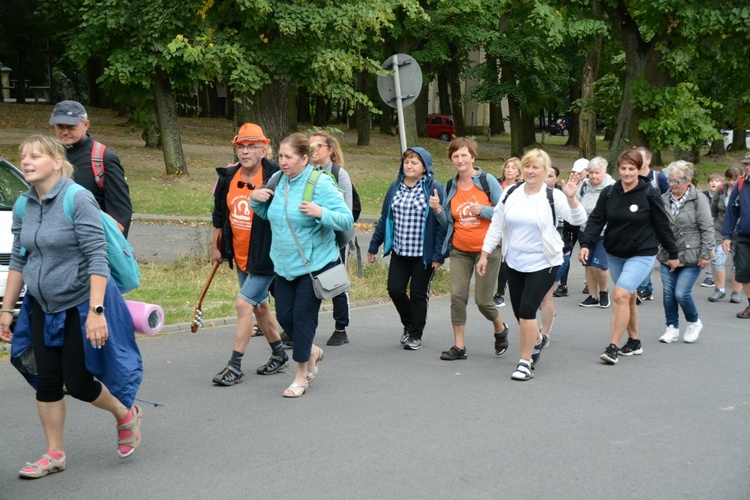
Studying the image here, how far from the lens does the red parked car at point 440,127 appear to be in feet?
182

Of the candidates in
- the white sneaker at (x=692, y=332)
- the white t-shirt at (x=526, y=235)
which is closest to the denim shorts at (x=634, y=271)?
the white t-shirt at (x=526, y=235)

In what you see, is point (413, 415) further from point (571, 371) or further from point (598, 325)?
point (598, 325)

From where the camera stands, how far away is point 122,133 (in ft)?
125

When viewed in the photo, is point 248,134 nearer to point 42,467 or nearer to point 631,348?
point 42,467

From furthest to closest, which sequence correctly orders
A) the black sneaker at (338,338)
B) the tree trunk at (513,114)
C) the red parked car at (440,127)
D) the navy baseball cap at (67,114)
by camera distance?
the red parked car at (440,127), the tree trunk at (513,114), the black sneaker at (338,338), the navy baseball cap at (67,114)

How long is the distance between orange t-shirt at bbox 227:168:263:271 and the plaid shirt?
1.76 meters

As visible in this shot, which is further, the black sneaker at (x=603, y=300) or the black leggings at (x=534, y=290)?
the black sneaker at (x=603, y=300)

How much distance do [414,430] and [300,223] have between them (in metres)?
1.61

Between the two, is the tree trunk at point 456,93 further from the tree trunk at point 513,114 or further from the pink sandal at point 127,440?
the pink sandal at point 127,440

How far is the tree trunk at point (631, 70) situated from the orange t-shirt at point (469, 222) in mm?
16118

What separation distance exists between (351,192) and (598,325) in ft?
10.7

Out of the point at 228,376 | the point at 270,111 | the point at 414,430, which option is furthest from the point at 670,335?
the point at 270,111

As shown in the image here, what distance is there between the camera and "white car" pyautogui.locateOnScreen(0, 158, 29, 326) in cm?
829

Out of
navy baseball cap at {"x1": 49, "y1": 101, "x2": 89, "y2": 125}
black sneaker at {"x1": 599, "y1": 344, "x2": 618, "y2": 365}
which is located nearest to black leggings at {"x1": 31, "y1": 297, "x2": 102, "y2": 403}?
navy baseball cap at {"x1": 49, "y1": 101, "x2": 89, "y2": 125}
